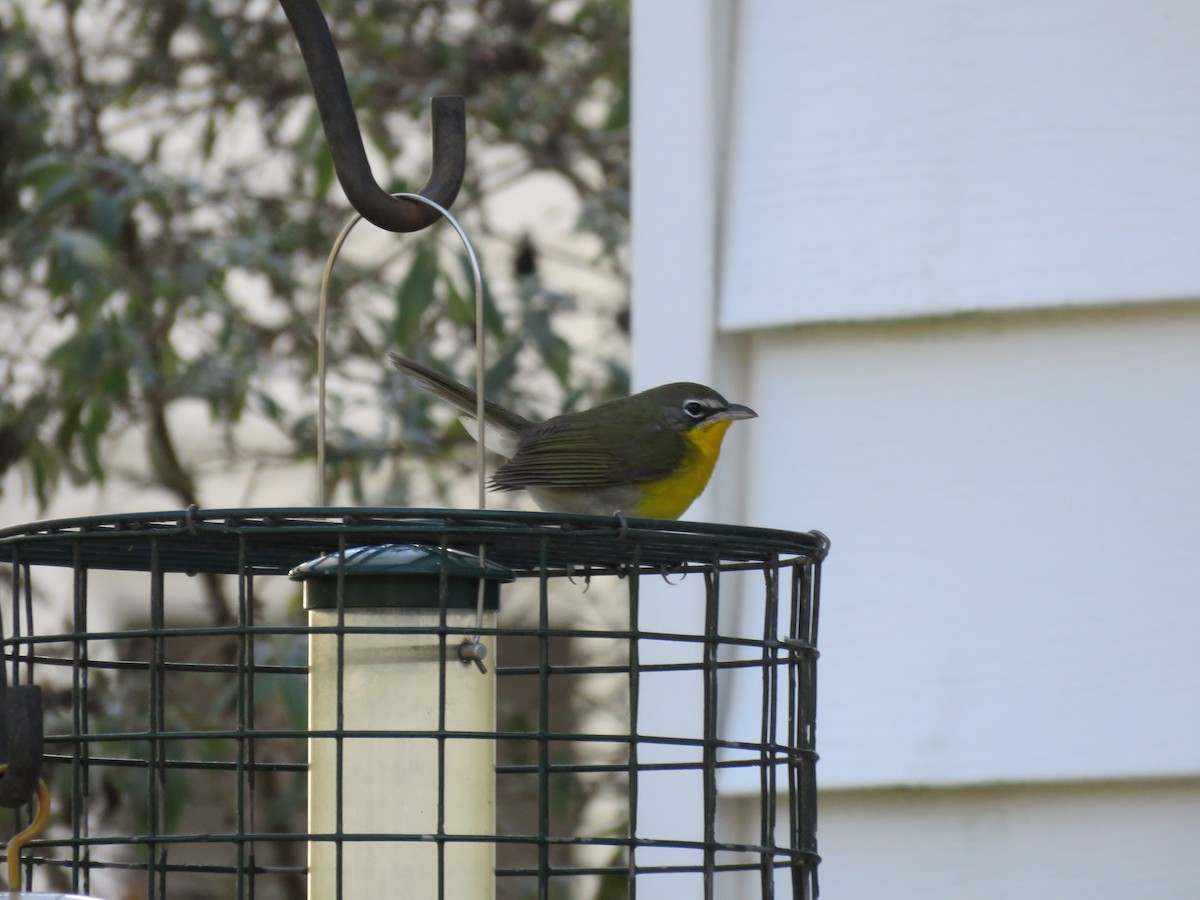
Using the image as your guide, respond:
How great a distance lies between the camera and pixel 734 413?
3289 mm

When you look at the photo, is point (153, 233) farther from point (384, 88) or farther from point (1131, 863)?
point (1131, 863)

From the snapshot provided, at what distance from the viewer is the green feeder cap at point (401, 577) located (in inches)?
78.2

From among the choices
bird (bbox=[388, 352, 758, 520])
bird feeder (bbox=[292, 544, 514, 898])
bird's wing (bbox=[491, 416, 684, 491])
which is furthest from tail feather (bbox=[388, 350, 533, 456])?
bird feeder (bbox=[292, 544, 514, 898])

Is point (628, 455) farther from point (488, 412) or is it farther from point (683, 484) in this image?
point (488, 412)

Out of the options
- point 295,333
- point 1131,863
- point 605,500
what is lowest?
point 1131,863

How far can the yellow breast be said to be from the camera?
3.64m

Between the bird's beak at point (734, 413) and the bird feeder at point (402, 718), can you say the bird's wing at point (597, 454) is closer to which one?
the bird's beak at point (734, 413)

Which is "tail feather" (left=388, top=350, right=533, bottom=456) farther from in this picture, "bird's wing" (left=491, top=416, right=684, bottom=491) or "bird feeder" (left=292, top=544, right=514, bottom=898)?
"bird feeder" (left=292, top=544, right=514, bottom=898)

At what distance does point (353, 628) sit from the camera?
1.92 meters

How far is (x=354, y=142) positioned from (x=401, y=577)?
555 millimetres

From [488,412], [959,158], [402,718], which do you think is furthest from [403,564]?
[488,412]

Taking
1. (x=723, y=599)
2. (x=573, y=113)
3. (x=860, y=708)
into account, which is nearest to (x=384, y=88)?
(x=573, y=113)

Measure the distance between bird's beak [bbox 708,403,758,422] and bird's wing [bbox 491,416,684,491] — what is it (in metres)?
0.32

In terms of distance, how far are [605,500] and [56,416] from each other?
2.63 m
